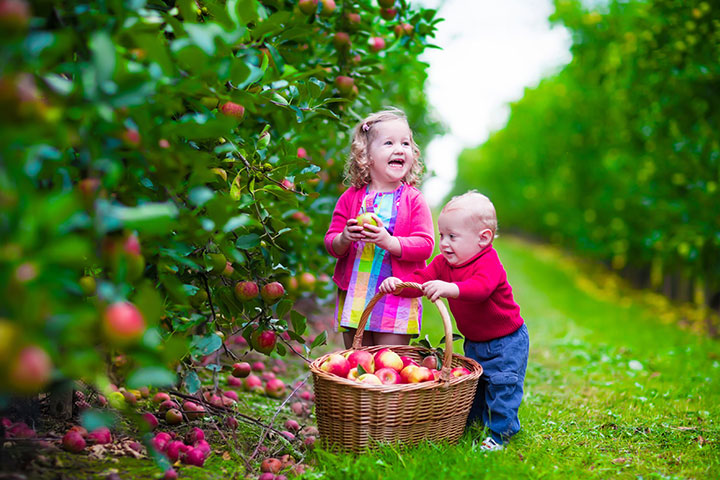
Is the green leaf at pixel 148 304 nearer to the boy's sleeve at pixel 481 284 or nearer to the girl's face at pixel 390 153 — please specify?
the boy's sleeve at pixel 481 284

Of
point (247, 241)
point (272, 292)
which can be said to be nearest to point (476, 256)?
point (272, 292)

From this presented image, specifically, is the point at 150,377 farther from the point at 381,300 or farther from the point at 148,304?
the point at 381,300

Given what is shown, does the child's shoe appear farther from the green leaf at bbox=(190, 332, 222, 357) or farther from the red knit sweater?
the green leaf at bbox=(190, 332, 222, 357)

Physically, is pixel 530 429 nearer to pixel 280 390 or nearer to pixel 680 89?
pixel 280 390

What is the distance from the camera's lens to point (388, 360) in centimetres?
258

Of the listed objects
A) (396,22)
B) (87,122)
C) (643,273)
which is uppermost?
(396,22)

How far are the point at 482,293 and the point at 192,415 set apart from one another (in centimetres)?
139

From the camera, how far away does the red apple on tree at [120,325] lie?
1254 mm

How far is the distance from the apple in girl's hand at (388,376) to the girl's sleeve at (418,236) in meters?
0.53

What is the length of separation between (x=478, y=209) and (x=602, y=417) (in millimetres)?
1399

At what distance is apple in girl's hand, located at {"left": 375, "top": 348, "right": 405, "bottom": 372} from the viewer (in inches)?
102

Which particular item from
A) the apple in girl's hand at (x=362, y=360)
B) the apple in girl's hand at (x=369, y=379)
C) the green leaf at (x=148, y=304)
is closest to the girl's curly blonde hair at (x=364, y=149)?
the apple in girl's hand at (x=362, y=360)

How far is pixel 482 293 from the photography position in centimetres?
260

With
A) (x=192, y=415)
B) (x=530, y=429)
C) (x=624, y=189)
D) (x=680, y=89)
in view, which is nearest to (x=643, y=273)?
(x=624, y=189)
